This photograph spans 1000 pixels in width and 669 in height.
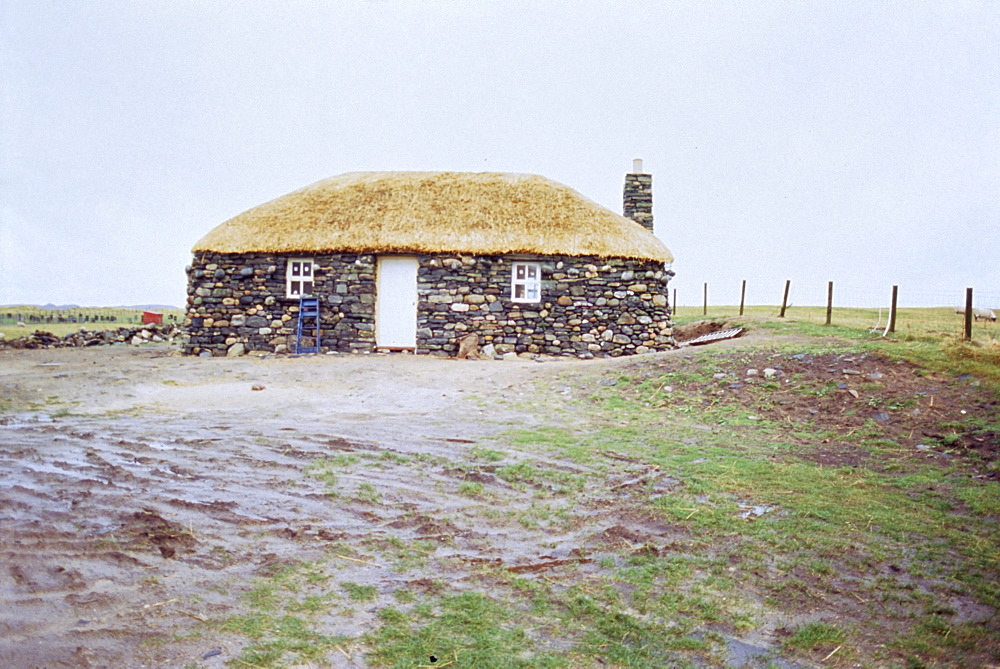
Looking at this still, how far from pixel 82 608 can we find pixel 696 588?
3.49 meters

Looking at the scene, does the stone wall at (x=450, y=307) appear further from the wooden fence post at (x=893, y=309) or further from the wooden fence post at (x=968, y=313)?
the wooden fence post at (x=968, y=313)

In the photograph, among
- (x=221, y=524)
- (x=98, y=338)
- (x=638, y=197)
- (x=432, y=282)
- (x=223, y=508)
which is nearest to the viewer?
(x=221, y=524)

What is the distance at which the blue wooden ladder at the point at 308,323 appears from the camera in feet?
63.1

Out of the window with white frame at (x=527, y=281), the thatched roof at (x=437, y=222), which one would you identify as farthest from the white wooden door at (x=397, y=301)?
the window with white frame at (x=527, y=281)

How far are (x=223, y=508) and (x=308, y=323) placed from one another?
1442cm

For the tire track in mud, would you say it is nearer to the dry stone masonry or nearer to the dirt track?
the dirt track

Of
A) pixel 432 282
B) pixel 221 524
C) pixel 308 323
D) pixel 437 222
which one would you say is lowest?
pixel 221 524

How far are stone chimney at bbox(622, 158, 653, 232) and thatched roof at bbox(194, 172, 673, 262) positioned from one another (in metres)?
2.03

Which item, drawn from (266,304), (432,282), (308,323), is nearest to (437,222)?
(432,282)

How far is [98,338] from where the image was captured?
24703 mm

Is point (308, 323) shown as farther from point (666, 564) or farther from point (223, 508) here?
point (666, 564)

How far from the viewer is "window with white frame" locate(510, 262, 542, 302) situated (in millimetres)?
19297

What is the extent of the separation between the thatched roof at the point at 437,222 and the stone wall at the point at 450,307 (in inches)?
14.3

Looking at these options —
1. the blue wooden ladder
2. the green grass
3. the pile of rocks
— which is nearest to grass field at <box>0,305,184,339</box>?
the pile of rocks
